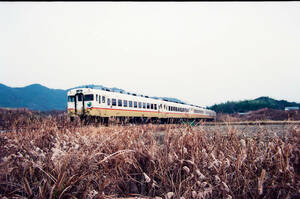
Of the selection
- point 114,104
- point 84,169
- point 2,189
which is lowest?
point 2,189

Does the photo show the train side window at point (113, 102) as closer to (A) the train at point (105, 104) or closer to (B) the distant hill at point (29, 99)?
(A) the train at point (105, 104)

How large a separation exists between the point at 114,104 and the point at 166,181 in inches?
537

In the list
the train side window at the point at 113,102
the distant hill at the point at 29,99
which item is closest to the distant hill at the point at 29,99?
the distant hill at the point at 29,99

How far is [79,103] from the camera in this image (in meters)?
15.4

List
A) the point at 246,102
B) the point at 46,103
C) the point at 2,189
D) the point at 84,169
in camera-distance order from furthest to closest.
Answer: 1. the point at 46,103
2. the point at 246,102
3. the point at 84,169
4. the point at 2,189

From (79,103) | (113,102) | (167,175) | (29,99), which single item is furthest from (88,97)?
(29,99)

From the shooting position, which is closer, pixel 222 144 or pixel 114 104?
pixel 222 144

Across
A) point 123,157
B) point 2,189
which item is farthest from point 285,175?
point 2,189

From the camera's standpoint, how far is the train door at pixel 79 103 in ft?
49.5

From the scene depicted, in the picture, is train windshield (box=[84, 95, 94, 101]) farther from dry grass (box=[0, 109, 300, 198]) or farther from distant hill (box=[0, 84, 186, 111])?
distant hill (box=[0, 84, 186, 111])

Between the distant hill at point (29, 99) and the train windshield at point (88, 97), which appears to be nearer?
the train windshield at point (88, 97)

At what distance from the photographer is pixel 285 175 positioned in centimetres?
204

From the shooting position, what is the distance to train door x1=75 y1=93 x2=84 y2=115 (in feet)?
49.5

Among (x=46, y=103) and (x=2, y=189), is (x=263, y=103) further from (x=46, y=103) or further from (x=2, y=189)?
(x=46, y=103)
